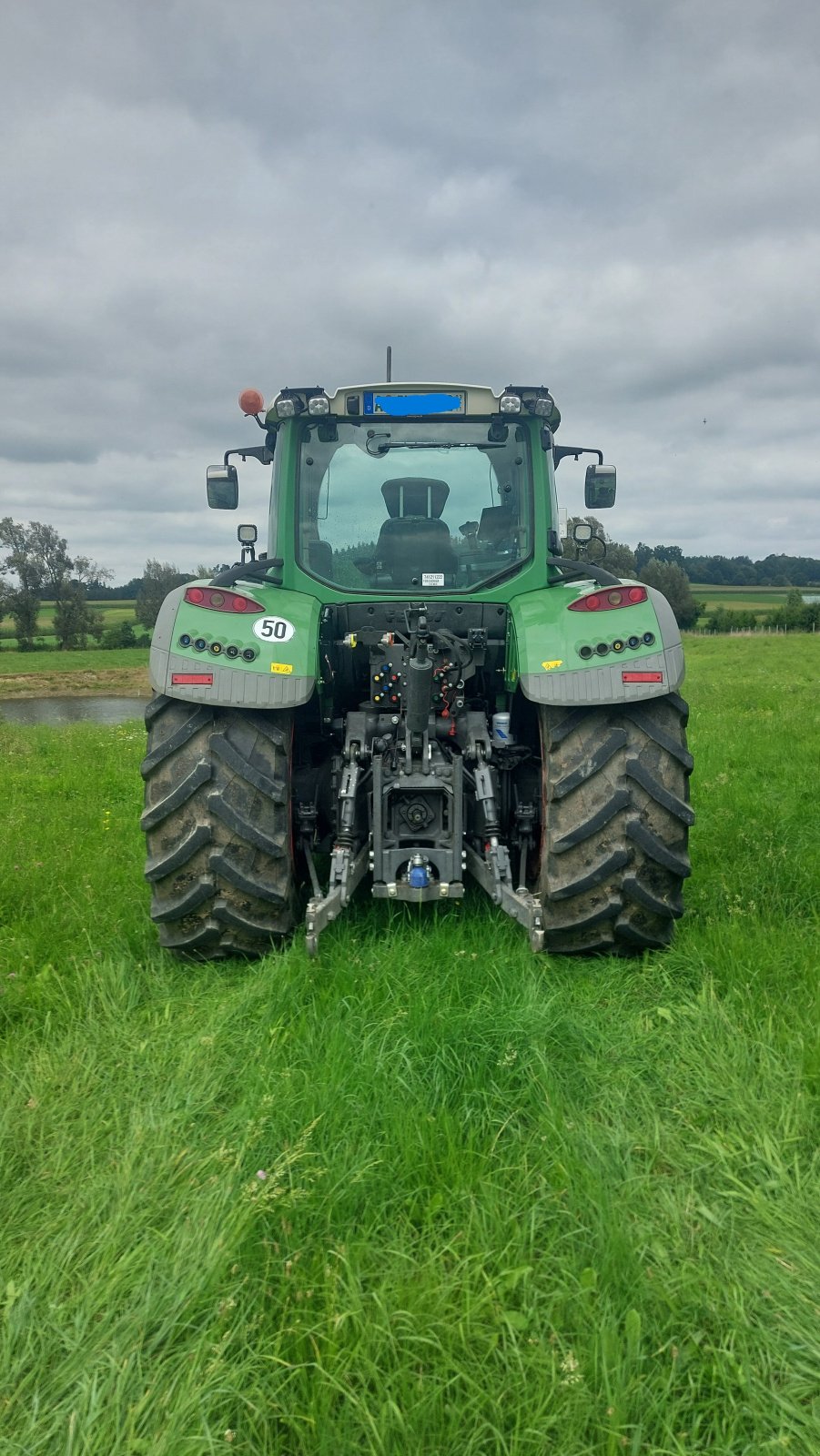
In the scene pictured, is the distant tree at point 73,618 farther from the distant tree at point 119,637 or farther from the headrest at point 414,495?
the headrest at point 414,495

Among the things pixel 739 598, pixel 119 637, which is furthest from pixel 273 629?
pixel 739 598

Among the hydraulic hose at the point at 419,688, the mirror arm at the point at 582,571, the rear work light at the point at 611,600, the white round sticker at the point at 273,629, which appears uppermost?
the mirror arm at the point at 582,571

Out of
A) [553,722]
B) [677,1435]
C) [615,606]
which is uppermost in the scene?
[615,606]

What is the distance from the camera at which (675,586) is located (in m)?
54.0

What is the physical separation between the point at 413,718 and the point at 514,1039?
1.25 metres

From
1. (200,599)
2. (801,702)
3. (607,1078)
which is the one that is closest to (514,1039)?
(607,1078)

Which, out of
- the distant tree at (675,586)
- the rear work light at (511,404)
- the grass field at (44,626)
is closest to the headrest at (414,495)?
the rear work light at (511,404)

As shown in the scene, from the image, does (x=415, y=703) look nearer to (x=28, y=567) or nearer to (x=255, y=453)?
(x=255, y=453)

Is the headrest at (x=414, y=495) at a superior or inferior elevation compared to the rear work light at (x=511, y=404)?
inferior

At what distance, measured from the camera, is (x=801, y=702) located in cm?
1188

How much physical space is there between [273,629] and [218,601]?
249mm

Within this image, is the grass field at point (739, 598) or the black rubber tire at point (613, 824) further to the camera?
the grass field at point (739, 598)

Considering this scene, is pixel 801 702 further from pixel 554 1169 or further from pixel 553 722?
pixel 554 1169

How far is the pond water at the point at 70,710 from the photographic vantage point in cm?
2141
